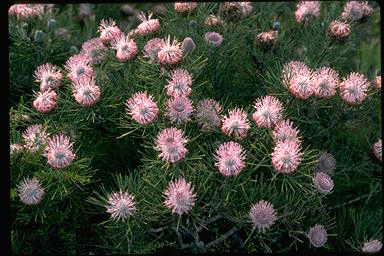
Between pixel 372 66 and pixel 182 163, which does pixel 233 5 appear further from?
pixel 372 66

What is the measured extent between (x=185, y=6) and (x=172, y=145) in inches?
16.6

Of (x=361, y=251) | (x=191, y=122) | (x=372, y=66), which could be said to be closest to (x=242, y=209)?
(x=191, y=122)

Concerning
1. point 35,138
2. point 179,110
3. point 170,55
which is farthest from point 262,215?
point 35,138

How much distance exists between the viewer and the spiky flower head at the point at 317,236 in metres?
1.15

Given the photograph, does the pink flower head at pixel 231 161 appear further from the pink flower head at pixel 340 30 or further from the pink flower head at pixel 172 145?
the pink flower head at pixel 340 30

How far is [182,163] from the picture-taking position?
109 centimetres

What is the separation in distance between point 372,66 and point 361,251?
31.9 inches

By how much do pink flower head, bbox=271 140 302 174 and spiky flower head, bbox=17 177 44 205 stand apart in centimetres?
47

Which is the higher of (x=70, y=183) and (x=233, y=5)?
(x=233, y=5)

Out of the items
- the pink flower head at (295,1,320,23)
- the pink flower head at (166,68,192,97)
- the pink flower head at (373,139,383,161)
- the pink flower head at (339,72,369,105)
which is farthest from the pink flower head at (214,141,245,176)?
the pink flower head at (295,1,320,23)

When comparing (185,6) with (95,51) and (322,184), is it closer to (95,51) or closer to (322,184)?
(95,51)

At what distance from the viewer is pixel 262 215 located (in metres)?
1.06

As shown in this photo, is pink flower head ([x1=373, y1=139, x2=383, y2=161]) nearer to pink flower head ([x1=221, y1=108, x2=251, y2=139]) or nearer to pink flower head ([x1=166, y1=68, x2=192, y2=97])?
pink flower head ([x1=221, y1=108, x2=251, y2=139])

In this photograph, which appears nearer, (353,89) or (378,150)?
(353,89)
